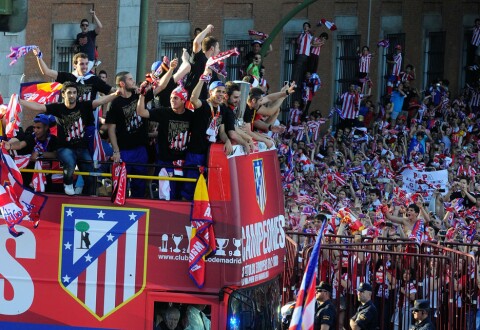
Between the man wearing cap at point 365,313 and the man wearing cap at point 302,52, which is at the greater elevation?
the man wearing cap at point 302,52

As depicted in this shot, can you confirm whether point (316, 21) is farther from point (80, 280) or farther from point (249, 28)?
point (80, 280)

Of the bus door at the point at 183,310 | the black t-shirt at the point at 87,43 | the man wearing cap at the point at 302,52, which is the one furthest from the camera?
the man wearing cap at the point at 302,52

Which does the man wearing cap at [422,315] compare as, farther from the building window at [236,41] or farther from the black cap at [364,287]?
the building window at [236,41]

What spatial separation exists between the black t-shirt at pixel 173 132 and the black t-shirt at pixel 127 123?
405 millimetres

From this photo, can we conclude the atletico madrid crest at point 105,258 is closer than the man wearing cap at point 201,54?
Yes

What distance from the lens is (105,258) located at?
1484 centimetres

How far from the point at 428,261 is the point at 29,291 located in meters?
6.29

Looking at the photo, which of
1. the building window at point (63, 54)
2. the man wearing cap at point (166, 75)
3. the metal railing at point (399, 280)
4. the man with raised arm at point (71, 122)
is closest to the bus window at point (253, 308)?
the man with raised arm at point (71, 122)

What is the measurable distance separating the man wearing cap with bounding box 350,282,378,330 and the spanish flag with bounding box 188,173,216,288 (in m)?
3.91

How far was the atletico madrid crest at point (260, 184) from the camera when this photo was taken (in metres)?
15.6

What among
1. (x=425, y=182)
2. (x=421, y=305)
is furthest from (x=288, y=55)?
(x=421, y=305)

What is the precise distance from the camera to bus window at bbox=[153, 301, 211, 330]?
594 inches

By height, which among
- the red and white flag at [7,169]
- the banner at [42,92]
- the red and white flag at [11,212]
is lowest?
the red and white flag at [11,212]

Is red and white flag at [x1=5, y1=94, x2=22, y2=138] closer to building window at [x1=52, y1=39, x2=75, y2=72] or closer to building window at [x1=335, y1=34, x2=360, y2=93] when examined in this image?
building window at [x1=52, y1=39, x2=75, y2=72]
